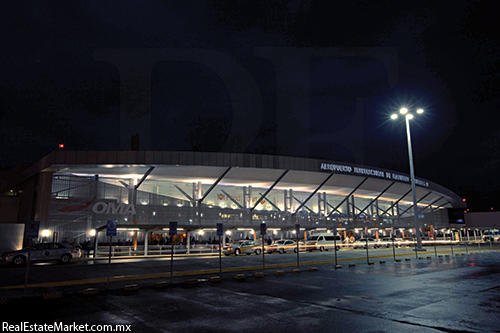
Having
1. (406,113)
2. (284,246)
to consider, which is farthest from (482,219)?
(284,246)

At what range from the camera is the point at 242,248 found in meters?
33.2

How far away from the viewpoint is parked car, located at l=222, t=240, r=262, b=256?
32656 mm

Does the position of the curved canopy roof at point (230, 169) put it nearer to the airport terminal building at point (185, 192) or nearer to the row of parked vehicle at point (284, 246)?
the airport terminal building at point (185, 192)

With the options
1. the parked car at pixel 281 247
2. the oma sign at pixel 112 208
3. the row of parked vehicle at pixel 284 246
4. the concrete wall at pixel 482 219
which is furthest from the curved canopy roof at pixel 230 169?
the concrete wall at pixel 482 219

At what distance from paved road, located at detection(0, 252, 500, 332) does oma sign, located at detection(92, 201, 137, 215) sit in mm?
23878

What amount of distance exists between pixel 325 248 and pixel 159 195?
2152cm

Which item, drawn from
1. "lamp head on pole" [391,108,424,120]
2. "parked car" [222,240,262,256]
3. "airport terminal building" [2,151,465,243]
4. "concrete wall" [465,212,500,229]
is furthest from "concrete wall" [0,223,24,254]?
"concrete wall" [465,212,500,229]

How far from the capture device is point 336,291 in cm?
1128

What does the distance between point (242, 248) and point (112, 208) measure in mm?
14653

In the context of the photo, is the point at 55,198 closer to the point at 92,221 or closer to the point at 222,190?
the point at 92,221

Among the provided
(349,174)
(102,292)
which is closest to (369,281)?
(102,292)

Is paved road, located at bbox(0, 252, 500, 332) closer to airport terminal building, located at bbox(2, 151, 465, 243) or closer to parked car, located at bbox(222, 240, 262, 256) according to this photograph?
airport terminal building, located at bbox(2, 151, 465, 243)

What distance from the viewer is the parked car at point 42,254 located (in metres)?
22.1

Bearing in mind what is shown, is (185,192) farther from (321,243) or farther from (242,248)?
(321,243)
